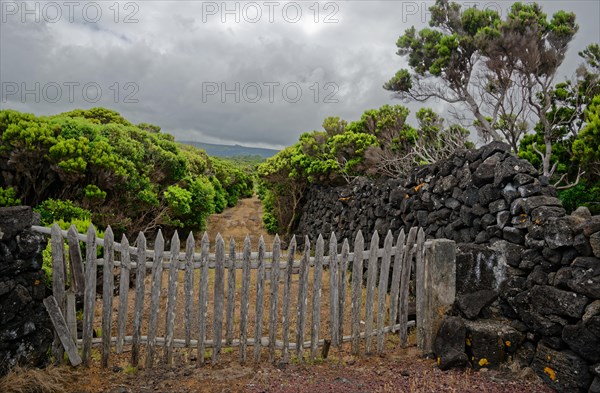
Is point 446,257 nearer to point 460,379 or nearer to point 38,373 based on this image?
point 460,379

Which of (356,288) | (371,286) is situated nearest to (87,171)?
(356,288)

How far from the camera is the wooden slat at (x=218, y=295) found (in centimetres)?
487

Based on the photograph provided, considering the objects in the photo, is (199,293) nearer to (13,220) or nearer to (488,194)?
(13,220)

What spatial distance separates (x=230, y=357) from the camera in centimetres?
529

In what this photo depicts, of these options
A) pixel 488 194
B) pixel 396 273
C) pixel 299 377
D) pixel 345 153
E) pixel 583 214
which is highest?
pixel 345 153

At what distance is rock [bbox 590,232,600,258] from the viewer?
3979mm

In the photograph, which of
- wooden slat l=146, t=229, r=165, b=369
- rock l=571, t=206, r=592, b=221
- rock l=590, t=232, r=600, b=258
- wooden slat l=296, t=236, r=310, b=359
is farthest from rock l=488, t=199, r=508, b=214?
wooden slat l=146, t=229, r=165, b=369

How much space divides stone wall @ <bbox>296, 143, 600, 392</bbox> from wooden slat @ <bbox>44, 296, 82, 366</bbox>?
490 cm

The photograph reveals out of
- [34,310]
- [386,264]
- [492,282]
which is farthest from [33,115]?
[492,282]

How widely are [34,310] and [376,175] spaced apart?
508 inches

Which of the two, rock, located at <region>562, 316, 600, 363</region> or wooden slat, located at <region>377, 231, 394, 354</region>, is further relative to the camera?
wooden slat, located at <region>377, 231, 394, 354</region>

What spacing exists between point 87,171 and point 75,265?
562 cm

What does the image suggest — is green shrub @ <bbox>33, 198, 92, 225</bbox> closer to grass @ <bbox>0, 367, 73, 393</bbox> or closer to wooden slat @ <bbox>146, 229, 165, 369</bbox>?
wooden slat @ <bbox>146, 229, 165, 369</bbox>

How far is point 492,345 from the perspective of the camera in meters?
4.83
